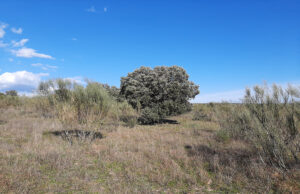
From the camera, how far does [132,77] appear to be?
22.1m

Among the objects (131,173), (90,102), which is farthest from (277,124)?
(90,102)

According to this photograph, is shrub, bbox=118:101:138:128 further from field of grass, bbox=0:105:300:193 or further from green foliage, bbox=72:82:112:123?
field of grass, bbox=0:105:300:193

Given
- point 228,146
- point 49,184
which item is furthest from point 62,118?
point 228,146

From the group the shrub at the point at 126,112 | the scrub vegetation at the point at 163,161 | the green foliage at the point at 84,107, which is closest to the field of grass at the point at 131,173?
the scrub vegetation at the point at 163,161

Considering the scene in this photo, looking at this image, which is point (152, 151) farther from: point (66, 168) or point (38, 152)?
point (38, 152)

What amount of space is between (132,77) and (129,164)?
16.9m

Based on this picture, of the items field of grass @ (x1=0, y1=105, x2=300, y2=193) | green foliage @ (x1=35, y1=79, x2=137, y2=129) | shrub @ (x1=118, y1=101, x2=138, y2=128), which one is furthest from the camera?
shrub @ (x1=118, y1=101, x2=138, y2=128)

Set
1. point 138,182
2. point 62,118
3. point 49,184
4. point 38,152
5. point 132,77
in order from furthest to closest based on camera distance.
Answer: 1. point 132,77
2. point 62,118
3. point 38,152
4. point 138,182
5. point 49,184

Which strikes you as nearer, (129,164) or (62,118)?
(129,164)

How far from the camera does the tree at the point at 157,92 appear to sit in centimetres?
1619

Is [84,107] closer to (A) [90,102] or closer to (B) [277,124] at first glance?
(A) [90,102]

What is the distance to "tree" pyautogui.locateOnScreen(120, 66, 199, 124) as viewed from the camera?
Answer: 53.1 feet

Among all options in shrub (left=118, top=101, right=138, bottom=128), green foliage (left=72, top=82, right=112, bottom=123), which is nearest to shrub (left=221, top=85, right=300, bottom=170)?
green foliage (left=72, top=82, right=112, bottom=123)

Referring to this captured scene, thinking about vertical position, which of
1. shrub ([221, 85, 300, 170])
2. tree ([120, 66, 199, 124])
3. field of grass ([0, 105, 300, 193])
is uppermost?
tree ([120, 66, 199, 124])
